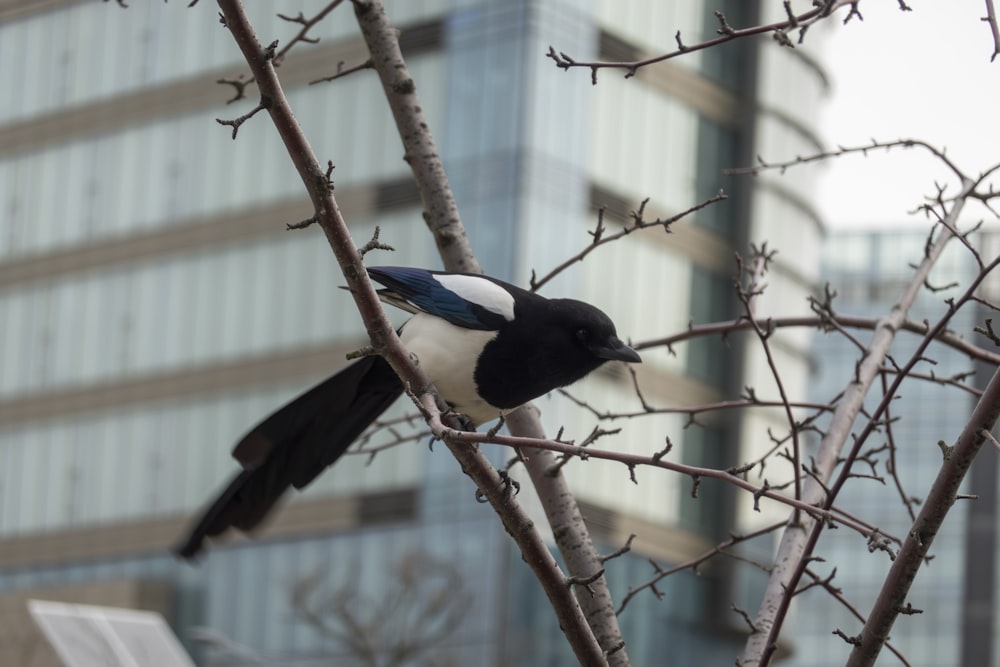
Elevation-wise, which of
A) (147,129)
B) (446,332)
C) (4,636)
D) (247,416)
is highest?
(147,129)

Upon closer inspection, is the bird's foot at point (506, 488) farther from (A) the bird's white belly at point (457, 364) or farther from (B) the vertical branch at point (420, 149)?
(A) the bird's white belly at point (457, 364)

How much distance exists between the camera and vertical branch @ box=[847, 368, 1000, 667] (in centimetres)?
217

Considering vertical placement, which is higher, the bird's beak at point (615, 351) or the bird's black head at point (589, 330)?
the bird's black head at point (589, 330)

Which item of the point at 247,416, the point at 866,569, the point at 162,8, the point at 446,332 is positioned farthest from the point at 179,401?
the point at 866,569

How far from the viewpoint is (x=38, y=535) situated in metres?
24.8

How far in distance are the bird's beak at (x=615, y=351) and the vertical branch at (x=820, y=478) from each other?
471 mm

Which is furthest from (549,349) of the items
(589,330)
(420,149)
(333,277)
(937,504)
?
(333,277)

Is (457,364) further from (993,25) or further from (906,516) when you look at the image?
(906,516)

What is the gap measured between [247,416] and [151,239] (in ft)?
11.1

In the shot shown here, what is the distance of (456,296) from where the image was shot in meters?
3.37

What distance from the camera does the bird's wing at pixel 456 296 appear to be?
3.35m

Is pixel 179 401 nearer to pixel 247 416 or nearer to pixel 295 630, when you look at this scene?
pixel 247 416

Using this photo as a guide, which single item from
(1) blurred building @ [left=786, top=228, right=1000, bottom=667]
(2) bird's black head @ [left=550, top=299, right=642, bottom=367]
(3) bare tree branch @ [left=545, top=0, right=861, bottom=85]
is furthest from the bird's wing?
(1) blurred building @ [left=786, top=228, right=1000, bottom=667]

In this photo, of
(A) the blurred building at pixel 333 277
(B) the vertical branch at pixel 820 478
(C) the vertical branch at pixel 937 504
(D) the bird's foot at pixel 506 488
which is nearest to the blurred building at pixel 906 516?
(A) the blurred building at pixel 333 277
